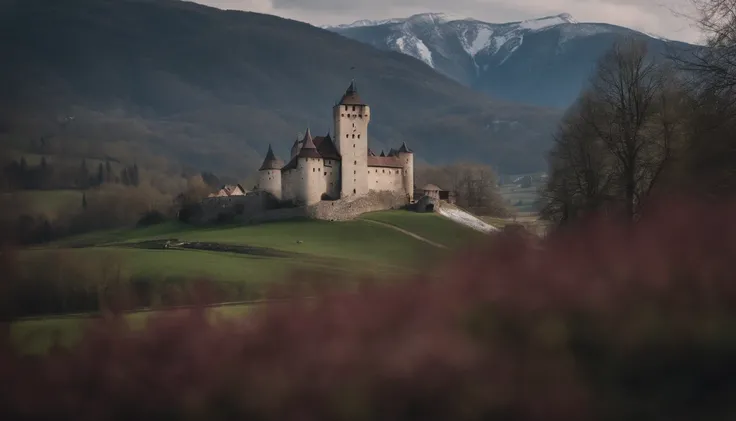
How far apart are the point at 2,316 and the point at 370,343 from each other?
14.3 ft

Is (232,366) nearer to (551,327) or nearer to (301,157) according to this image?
(551,327)

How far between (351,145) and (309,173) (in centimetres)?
574

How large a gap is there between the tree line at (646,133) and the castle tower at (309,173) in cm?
3660

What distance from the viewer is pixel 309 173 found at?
75.4 meters

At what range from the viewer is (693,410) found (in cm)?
1085

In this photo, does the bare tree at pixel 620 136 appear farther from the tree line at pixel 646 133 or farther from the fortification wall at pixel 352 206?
the fortification wall at pixel 352 206

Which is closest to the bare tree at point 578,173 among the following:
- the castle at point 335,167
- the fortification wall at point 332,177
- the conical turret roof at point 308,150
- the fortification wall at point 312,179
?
the fortification wall at point 312,179

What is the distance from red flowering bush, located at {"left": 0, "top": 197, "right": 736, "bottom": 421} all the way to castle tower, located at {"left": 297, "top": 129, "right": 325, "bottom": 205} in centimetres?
6428

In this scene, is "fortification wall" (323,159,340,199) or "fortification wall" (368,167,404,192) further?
"fortification wall" (368,167,404,192)

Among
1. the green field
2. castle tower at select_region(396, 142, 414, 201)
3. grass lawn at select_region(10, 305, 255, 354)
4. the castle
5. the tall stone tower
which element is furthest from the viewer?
castle tower at select_region(396, 142, 414, 201)

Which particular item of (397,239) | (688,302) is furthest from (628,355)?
(397,239)

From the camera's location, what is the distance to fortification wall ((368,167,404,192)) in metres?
80.4

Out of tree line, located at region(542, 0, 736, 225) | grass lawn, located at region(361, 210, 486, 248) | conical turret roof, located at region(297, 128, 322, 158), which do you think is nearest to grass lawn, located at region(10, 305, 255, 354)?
tree line, located at region(542, 0, 736, 225)

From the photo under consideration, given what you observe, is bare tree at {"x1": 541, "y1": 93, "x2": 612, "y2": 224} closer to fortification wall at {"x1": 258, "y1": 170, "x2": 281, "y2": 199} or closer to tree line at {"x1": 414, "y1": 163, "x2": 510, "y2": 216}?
fortification wall at {"x1": 258, "y1": 170, "x2": 281, "y2": 199}
